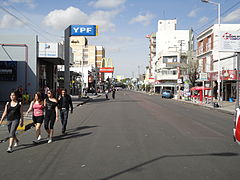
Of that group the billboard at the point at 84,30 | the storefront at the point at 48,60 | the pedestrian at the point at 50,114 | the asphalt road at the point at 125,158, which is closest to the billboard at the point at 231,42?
the billboard at the point at 84,30

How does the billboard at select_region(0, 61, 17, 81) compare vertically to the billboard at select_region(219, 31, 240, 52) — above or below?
below

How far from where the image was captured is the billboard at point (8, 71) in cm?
2662

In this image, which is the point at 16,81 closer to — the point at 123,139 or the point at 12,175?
the point at 123,139

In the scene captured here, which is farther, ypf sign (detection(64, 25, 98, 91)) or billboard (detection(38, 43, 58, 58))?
billboard (detection(38, 43, 58, 58))

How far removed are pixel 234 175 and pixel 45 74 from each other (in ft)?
99.2

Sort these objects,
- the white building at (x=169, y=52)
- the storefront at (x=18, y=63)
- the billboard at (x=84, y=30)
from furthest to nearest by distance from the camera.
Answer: the white building at (x=169, y=52) < the storefront at (x=18, y=63) < the billboard at (x=84, y=30)

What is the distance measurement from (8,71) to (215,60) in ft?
95.5

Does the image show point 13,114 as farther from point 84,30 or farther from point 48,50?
point 48,50

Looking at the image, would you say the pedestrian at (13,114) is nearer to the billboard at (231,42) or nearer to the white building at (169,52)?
the billboard at (231,42)

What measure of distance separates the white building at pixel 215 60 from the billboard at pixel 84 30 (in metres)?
14.3

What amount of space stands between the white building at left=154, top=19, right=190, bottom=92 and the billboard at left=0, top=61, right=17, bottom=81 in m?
45.3

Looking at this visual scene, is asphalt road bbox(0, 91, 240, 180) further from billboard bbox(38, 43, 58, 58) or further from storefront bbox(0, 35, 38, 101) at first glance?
billboard bbox(38, 43, 58, 58)

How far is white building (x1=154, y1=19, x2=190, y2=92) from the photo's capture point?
73812 millimetres

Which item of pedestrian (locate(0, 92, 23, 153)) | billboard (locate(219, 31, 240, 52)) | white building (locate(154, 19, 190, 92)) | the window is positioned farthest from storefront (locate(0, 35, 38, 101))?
the window
